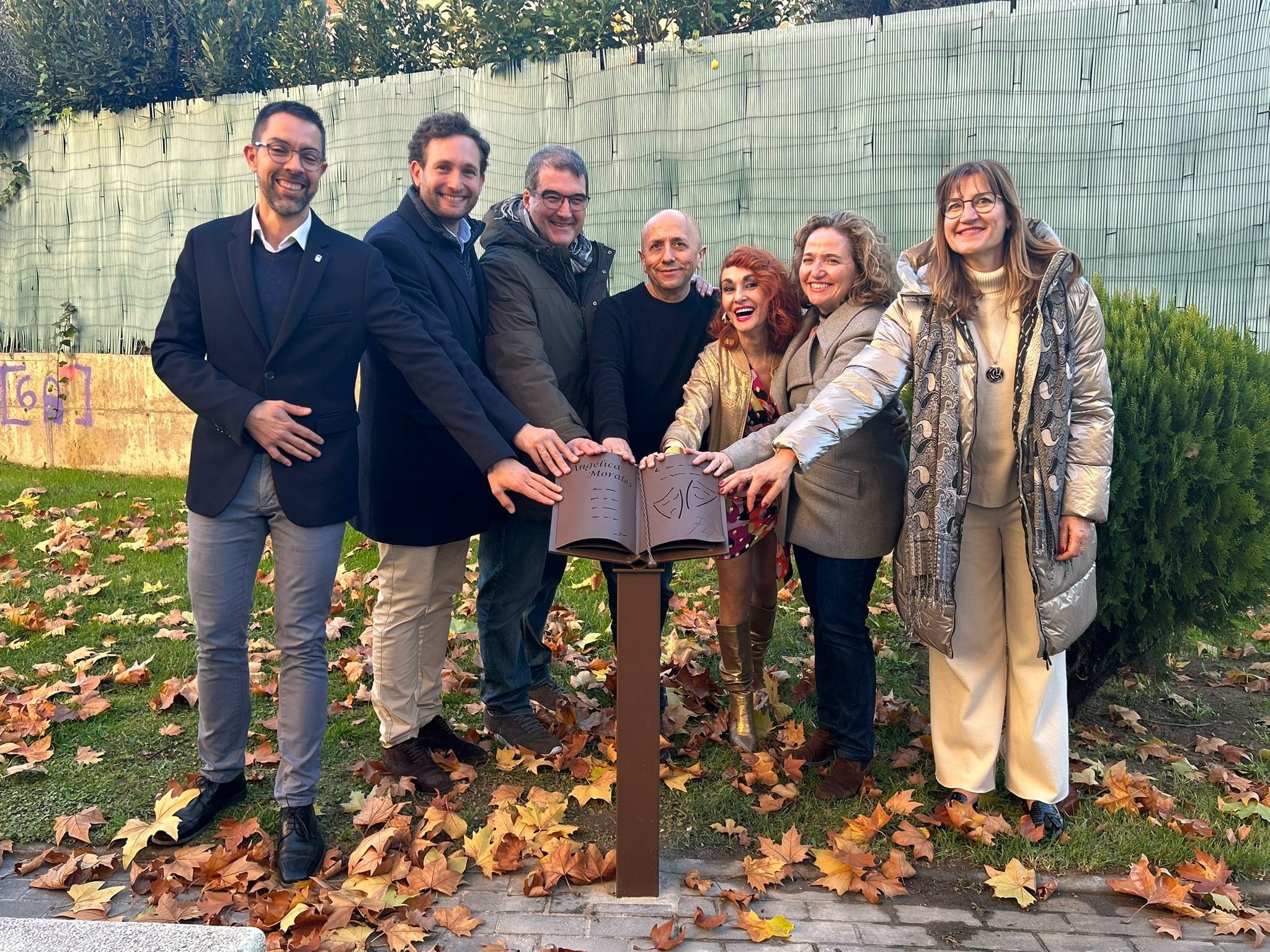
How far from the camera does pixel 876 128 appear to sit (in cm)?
775

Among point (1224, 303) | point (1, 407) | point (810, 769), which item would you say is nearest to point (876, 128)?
point (1224, 303)

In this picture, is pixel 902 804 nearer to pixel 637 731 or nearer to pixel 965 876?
pixel 965 876

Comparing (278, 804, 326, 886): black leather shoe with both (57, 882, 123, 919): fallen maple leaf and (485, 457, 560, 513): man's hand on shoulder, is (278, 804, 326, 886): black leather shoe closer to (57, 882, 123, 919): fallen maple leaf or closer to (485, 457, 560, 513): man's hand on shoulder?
(57, 882, 123, 919): fallen maple leaf

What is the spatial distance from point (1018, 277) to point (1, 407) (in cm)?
1071

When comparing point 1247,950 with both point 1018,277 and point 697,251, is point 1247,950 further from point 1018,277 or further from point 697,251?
point 697,251

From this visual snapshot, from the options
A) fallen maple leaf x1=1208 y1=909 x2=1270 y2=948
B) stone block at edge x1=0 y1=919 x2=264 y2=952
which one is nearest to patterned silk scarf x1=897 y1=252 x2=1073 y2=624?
fallen maple leaf x1=1208 y1=909 x2=1270 y2=948

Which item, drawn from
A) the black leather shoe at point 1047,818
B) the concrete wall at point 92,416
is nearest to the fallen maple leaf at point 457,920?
the black leather shoe at point 1047,818

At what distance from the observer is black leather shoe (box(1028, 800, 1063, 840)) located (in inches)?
142

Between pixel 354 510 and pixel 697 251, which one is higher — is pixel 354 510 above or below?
below

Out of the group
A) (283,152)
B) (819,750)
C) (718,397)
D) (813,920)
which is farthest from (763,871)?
(283,152)

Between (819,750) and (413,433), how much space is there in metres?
2.13

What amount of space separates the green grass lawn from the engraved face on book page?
186 centimetres

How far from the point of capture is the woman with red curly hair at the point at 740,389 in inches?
154

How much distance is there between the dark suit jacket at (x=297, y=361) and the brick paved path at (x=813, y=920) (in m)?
1.39
